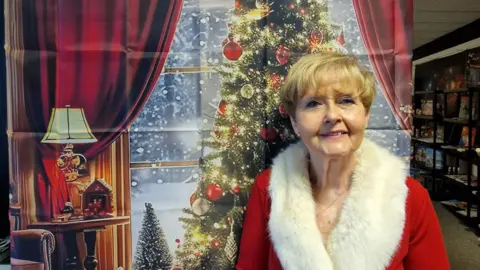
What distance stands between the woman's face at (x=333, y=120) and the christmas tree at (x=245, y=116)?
0.26 metres

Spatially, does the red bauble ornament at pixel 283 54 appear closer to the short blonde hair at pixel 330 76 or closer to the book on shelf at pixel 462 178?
the short blonde hair at pixel 330 76

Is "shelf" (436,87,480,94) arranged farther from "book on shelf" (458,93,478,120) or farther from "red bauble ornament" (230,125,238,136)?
"red bauble ornament" (230,125,238,136)

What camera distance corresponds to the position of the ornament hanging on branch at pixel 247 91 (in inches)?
54.8

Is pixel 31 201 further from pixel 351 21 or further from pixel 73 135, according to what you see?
pixel 351 21

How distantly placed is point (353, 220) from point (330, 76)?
0.40m

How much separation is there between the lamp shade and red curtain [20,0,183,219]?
2 cm

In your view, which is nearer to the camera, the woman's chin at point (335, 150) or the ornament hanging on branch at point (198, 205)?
the woman's chin at point (335, 150)

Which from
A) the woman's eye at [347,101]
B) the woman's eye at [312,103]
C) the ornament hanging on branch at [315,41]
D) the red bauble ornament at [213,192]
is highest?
the ornament hanging on branch at [315,41]

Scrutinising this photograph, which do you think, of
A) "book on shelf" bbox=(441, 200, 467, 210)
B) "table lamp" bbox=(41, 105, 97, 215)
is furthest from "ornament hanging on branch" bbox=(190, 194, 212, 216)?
"book on shelf" bbox=(441, 200, 467, 210)

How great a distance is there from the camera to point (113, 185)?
1383 millimetres

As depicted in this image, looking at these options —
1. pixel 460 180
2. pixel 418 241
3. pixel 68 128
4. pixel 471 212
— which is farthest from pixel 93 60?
pixel 460 180

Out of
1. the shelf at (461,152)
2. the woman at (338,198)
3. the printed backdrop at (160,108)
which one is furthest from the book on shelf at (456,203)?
the woman at (338,198)

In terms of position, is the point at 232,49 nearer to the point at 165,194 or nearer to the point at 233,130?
the point at 233,130

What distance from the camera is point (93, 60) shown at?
53.2 inches
